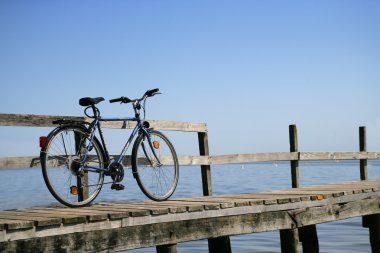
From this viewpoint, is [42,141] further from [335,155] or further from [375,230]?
[335,155]

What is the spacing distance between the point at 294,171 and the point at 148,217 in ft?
20.4

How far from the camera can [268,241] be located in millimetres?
13969

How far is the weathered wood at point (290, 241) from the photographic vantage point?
6812 mm

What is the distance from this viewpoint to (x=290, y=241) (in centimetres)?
684

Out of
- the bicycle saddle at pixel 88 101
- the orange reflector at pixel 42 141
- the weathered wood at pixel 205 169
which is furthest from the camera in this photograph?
the weathered wood at pixel 205 169

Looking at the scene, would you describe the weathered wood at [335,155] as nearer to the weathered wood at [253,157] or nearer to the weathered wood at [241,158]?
the weathered wood at [241,158]

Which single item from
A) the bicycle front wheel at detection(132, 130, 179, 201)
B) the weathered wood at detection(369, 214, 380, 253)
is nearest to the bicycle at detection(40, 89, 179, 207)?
the bicycle front wheel at detection(132, 130, 179, 201)

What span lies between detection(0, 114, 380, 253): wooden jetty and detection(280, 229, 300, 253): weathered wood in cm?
1

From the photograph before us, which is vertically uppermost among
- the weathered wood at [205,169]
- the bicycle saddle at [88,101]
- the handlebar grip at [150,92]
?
the handlebar grip at [150,92]

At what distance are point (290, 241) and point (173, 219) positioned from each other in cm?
167

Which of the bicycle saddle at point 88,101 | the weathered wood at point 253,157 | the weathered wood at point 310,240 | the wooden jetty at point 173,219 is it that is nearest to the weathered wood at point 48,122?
the wooden jetty at point 173,219

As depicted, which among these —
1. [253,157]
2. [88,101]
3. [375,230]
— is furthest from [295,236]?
[253,157]

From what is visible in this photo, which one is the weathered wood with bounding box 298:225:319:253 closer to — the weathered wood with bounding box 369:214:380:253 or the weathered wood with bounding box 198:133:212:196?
the weathered wood with bounding box 369:214:380:253

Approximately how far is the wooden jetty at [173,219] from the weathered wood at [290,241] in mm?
11
